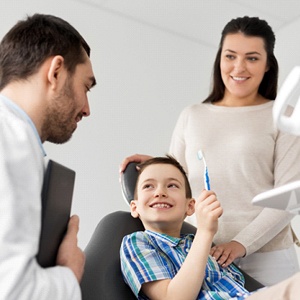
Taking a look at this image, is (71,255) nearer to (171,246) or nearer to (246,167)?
(171,246)

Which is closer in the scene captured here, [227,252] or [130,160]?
[227,252]

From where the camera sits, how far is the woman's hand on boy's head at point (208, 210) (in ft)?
4.29

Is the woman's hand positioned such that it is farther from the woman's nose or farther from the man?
the man

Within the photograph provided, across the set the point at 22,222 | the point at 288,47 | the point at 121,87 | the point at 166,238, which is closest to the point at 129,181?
the point at 166,238

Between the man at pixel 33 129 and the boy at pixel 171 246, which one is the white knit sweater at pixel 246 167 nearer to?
the boy at pixel 171 246

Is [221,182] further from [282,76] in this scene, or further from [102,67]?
[282,76]

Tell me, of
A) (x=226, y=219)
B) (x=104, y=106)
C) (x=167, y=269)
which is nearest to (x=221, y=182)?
(x=226, y=219)

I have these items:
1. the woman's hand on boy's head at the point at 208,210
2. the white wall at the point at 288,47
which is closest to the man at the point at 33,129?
the woman's hand on boy's head at the point at 208,210

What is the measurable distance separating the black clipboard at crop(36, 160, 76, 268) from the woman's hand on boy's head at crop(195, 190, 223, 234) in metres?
0.36

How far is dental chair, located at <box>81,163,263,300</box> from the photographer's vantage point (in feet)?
4.52

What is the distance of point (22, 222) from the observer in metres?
0.90

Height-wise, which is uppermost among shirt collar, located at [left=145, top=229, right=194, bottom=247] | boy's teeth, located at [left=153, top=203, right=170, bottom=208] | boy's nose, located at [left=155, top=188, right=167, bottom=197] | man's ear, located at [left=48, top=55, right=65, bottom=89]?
man's ear, located at [left=48, top=55, right=65, bottom=89]

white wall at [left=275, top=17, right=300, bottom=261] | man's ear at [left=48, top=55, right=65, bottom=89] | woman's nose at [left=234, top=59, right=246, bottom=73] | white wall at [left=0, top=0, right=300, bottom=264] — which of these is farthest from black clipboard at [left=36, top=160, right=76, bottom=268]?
white wall at [left=275, top=17, right=300, bottom=261]

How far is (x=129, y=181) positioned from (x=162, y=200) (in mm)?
158
